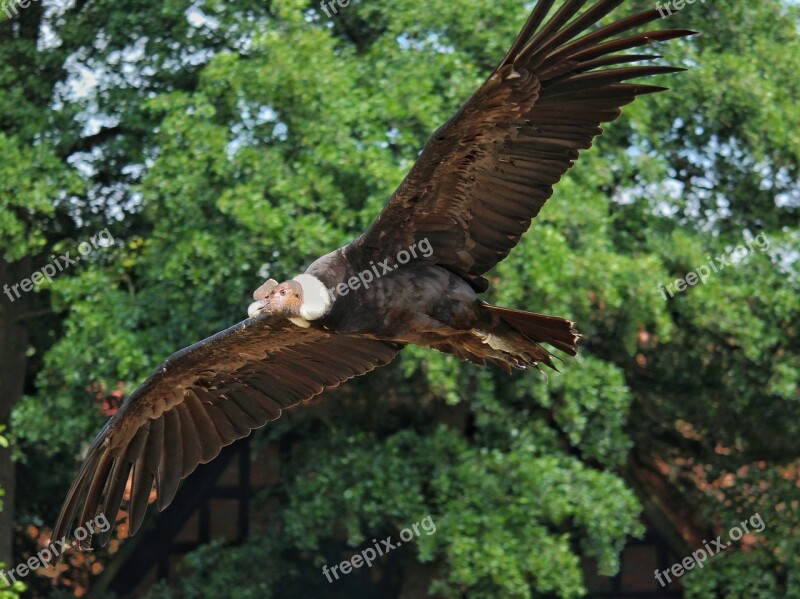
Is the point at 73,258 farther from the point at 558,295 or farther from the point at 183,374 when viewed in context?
the point at 183,374

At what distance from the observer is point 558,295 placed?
1023cm

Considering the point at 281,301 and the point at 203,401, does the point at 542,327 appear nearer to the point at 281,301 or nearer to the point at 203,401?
the point at 281,301

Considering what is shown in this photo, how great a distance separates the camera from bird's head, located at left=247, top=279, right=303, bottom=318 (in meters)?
5.78

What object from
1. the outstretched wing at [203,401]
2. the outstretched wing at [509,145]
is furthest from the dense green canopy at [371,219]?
the outstretched wing at [509,145]

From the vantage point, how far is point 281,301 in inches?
229

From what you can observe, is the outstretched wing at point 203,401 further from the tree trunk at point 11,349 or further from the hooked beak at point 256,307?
the tree trunk at point 11,349

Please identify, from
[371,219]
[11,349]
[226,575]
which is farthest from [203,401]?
[11,349]

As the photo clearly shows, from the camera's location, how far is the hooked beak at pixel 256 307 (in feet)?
19.0

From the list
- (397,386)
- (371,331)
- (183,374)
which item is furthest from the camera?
(397,386)

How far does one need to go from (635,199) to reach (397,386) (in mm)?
2559

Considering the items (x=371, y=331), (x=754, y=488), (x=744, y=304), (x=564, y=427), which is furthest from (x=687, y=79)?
(x=371, y=331)

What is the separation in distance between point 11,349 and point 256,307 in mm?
7616

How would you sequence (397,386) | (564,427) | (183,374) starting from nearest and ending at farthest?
(183,374), (564,427), (397,386)

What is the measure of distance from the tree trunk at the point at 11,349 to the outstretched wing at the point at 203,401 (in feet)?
18.9
